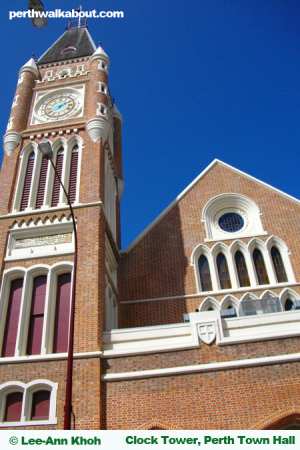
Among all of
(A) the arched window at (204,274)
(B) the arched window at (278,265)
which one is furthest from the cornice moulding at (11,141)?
(B) the arched window at (278,265)

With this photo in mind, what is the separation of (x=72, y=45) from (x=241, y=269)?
67.5 ft

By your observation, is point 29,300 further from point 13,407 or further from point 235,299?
point 235,299

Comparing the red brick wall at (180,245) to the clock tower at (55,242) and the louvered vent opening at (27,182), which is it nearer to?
the clock tower at (55,242)

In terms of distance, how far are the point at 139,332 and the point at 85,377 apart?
236 centimetres

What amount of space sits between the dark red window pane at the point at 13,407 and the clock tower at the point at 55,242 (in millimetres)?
32

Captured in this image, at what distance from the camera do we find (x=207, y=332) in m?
13.4

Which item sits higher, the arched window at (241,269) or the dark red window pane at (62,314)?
the arched window at (241,269)

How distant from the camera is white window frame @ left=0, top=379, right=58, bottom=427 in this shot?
12.3 metres

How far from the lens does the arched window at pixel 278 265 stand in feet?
61.8

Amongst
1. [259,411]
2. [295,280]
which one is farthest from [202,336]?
[295,280]

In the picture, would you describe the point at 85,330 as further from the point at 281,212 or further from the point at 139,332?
the point at 281,212

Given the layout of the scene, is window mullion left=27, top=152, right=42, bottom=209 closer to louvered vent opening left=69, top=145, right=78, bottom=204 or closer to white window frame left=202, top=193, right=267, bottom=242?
louvered vent opening left=69, top=145, right=78, bottom=204

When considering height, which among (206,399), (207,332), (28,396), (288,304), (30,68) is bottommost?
(206,399)

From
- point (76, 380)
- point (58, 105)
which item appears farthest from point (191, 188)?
point (76, 380)
